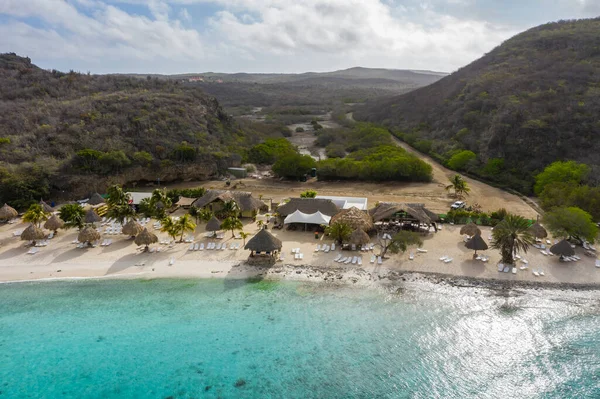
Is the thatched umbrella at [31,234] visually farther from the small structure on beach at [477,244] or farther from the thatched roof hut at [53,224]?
the small structure on beach at [477,244]

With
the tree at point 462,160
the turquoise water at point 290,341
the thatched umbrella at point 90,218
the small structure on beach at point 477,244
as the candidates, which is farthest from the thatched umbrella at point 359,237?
the tree at point 462,160

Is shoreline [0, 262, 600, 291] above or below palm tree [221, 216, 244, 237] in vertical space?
below

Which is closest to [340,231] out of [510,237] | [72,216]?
[510,237]

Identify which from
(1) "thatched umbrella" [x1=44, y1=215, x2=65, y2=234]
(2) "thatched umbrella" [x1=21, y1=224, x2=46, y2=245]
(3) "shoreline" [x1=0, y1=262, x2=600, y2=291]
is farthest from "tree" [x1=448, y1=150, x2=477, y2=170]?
(2) "thatched umbrella" [x1=21, y1=224, x2=46, y2=245]

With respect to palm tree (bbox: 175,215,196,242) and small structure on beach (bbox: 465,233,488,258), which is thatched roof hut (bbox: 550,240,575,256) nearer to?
small structure on beach (bbox: 465,233,488,258)

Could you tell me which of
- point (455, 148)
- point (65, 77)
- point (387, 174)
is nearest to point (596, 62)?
point (455, 148)

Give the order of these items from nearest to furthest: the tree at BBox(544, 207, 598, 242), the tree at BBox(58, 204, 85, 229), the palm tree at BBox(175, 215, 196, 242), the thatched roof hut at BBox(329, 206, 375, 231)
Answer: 1. the tree at BBox(544, 207, 598, 242)
2. the thatched roof hut at BBox(329, 206, 375, 231)
3. the palm tree at BBox(175, 215, 196, 242)
4. the tree at BBox(58, 204, 85, 229)
